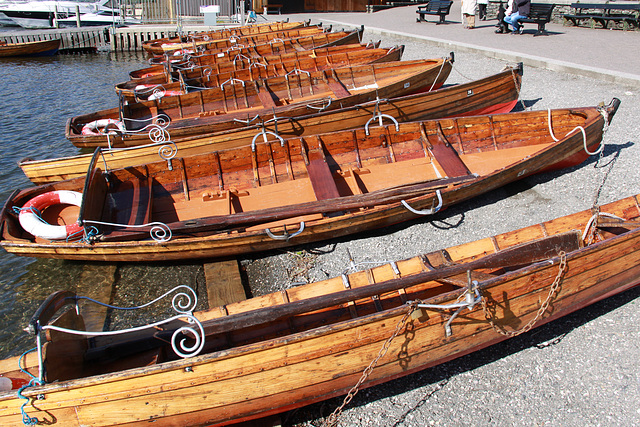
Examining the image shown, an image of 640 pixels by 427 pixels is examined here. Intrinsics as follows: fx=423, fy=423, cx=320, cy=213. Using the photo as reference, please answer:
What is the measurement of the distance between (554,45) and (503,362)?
52.7 ft

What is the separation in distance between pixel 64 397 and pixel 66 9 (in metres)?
40.5

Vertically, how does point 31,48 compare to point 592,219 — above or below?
below

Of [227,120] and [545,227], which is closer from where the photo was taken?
[545,227]

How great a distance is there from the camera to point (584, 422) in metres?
4.18

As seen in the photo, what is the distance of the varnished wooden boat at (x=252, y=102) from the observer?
10.2m

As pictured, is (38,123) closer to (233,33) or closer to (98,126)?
(98,126)

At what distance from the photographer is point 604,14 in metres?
18.8

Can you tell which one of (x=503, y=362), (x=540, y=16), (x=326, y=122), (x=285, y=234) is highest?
(x=540, y=16)

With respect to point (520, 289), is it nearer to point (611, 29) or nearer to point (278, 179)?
point (278, 179)

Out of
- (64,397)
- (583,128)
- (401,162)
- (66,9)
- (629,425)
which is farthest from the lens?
(66,9)

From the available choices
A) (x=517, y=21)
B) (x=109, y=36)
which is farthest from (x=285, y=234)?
(x=109, y=36)

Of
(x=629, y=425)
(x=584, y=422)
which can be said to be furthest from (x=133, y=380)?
(x=629, y=425)

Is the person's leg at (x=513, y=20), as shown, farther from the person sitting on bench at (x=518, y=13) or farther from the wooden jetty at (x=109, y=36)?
the wooden jetty at (x=109, y=36)

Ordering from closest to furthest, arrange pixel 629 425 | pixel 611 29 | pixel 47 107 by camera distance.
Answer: pixel 629 425 → pixel 47 107 → pixel 611 29
